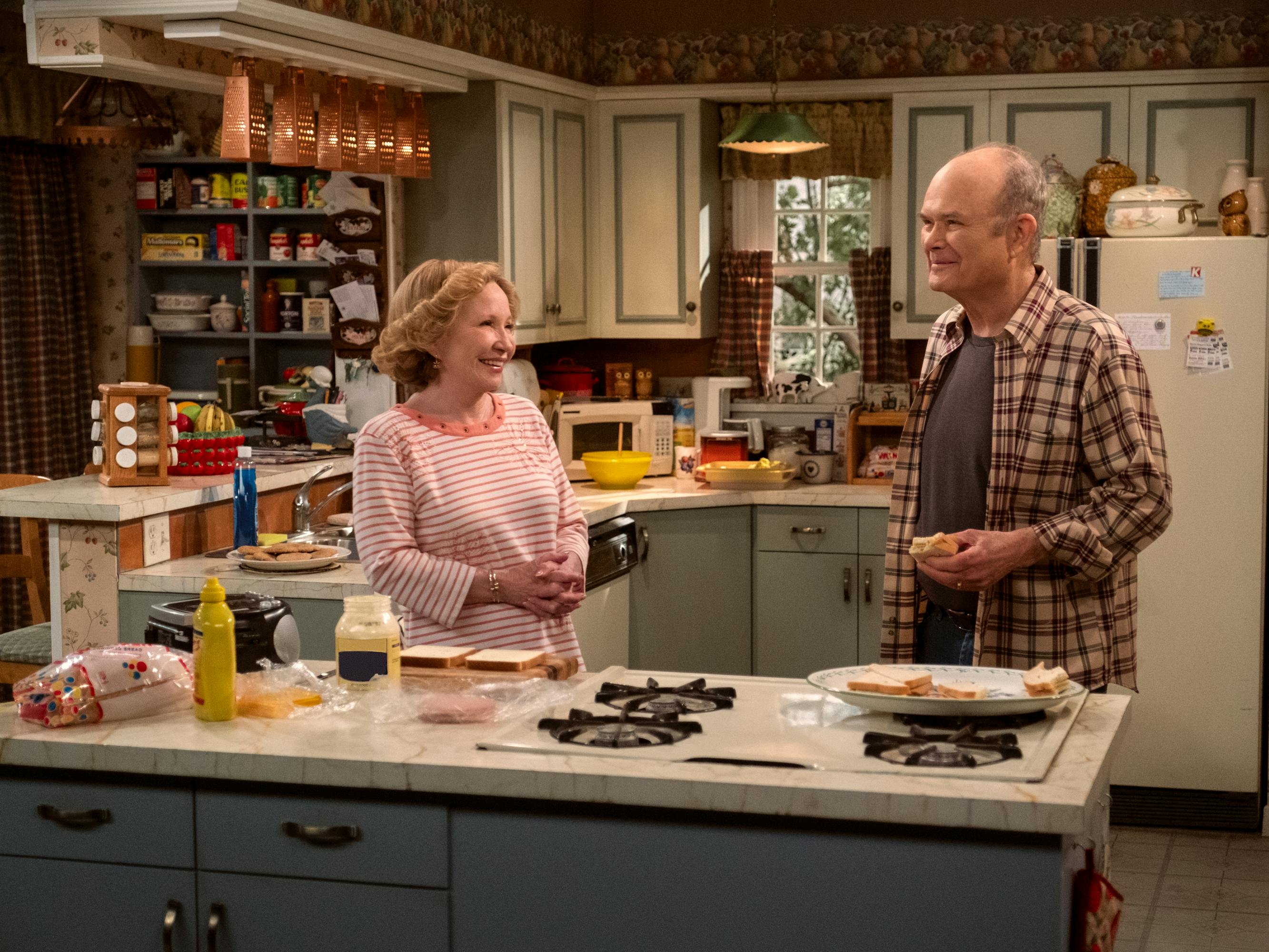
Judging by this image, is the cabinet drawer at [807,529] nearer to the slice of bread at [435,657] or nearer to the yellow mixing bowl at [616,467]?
the yellow mixing bowl at [616,467]

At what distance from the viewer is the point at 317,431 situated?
4.82m

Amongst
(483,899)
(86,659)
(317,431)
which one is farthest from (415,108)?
(483,899)

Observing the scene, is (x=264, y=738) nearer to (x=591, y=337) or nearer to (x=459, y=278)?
(x=459, y=278)

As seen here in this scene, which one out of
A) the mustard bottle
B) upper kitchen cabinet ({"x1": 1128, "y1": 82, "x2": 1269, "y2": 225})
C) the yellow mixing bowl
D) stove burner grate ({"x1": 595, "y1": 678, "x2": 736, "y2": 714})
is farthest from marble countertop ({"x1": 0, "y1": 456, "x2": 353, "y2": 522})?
upper kitchen cabinet ({"x1": 1128, "y1": 82, "x2": 1269, "y2": 225})

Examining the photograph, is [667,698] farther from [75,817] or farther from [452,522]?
[75,817]

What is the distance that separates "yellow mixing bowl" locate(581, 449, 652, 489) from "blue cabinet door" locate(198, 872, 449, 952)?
3.17 m

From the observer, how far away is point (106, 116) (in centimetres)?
479

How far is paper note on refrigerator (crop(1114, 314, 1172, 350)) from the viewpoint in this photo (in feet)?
14.1

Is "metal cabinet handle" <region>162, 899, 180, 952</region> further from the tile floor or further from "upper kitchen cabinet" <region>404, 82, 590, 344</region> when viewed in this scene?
"upper kitchen cabinet" <region>404, 82, 590, 344</region>

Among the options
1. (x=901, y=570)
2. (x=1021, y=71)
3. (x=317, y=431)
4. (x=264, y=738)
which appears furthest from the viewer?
(x=1021, y=71)

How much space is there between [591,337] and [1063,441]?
327 cm

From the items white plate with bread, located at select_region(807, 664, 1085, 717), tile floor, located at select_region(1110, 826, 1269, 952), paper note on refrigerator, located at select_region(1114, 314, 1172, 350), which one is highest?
paper note on refrigerator, located at select_region(1114, 314, 1172, 350)

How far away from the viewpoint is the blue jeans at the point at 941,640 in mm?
2658

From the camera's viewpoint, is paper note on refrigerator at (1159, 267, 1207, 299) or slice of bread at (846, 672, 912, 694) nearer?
slice of bread at (846, 672, 912, 694)
